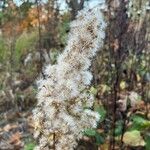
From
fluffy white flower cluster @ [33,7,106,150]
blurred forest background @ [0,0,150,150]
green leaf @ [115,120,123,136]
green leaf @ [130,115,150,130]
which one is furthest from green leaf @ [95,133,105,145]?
fluffy white flower cluster @ [33,7,106,150]

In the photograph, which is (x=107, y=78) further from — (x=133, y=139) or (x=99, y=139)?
(x=133, y=139)

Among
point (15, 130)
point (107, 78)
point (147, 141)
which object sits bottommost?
point (15, 130)

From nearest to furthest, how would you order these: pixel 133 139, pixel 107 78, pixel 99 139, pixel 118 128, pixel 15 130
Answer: pixel 133 139
pixel 99 139
pixel 118 128
pixel 107 78
pixel 15 130

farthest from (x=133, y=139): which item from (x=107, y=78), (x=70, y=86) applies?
(x=70, y=86)

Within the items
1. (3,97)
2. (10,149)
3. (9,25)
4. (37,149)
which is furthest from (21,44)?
(37,149)

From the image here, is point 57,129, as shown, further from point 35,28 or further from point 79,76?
point 35,28

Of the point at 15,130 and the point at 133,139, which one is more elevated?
the point at 133,139
